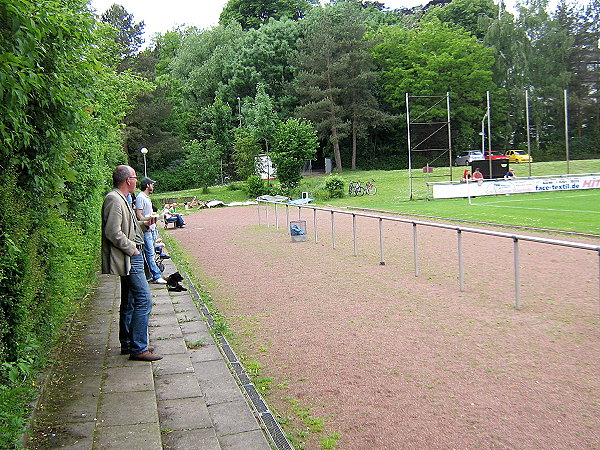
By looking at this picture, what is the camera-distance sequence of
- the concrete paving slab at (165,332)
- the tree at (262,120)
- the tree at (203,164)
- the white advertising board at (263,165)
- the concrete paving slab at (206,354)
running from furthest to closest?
1. the tree at (262,120)
2. the tree at (203,164)
3. the white advertising board at (263,165)
4. the concrete paving slab at (165,332)
5. the concrete paving slab at (206,354)

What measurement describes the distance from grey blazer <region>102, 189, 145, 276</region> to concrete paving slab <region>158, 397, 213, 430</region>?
1276 millimetres

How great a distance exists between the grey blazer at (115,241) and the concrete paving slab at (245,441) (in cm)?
191

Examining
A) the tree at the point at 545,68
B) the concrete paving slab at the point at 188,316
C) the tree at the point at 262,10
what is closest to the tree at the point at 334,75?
the tree at the point at 262,10

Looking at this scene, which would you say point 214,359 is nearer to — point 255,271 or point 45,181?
point 45,181

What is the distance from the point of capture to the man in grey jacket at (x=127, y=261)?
4.95 meters

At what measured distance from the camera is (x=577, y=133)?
57.1 m

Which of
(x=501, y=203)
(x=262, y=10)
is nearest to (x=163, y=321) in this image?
(x=501, y=203)

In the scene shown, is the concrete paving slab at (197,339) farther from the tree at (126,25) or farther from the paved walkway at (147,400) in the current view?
the tree at (126,25)

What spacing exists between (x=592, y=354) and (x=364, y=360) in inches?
79.9

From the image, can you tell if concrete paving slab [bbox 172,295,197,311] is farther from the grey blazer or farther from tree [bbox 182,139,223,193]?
tree [bbox 182,139,223,193]

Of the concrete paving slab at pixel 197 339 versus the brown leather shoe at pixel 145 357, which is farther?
the concrete paving slab at pixel 197 339

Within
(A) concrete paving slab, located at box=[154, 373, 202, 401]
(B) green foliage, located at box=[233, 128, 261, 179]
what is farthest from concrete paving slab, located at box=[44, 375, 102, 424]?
(B) green foliage, located at box=[233, 128, 261, 179]

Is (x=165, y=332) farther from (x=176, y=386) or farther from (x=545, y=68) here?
(x=545, y=68)

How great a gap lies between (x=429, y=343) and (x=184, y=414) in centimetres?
276
